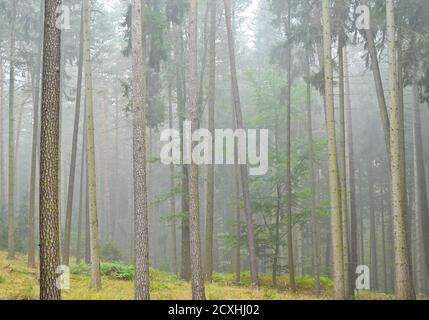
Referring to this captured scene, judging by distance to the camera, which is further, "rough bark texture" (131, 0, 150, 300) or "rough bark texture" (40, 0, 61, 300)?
"rough bark texture" (131, 0, 150, 300)

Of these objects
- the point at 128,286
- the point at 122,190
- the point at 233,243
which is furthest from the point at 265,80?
the point at 122,190

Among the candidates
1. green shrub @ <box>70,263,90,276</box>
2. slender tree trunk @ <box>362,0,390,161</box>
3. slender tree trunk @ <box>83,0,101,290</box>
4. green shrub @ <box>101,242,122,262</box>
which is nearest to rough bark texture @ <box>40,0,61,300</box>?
slender tree trunk @ <box>83,0,101,290</box>

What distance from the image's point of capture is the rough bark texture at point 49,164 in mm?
8328

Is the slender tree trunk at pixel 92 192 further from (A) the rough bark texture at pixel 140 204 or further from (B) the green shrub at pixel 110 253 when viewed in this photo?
(B) the green shrub at pixel 110 253

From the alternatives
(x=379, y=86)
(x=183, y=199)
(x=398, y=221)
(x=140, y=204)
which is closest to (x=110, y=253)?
(x=183, y=199)

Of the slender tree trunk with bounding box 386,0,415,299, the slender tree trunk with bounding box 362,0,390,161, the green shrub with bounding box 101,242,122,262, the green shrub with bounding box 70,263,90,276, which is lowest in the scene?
the green shrub with bounding box 101,242,122,262

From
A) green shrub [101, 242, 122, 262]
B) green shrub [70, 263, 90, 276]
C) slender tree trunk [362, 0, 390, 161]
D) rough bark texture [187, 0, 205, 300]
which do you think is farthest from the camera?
green shrub [101, 242, 122, 262]

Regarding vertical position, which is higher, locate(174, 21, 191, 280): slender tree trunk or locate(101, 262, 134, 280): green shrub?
locate(174, 21, 191, 280): slender tree trunk

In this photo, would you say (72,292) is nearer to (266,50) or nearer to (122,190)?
(266,50)

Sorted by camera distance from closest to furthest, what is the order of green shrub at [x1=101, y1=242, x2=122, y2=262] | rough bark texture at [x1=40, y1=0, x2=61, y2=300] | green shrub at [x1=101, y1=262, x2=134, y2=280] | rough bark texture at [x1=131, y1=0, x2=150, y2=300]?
rough bark texture at [x1=40, y1=0, x2=61, y2=300], rough bark texture at [x1=131, y1=0, x2=150, y2=300], green shrub at [x1=101, y1=262, x2=134, y2=280], green shrub at [x1=101, y1=242, x2=122, y2=262]

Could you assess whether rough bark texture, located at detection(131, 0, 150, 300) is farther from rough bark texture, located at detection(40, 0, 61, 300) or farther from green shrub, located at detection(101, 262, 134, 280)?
green shrub, located at detection(101, 262, 134, 280)

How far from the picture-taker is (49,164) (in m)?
8.48

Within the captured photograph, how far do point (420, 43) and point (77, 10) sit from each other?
16210 mm

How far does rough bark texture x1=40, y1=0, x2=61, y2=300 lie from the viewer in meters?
8.33
